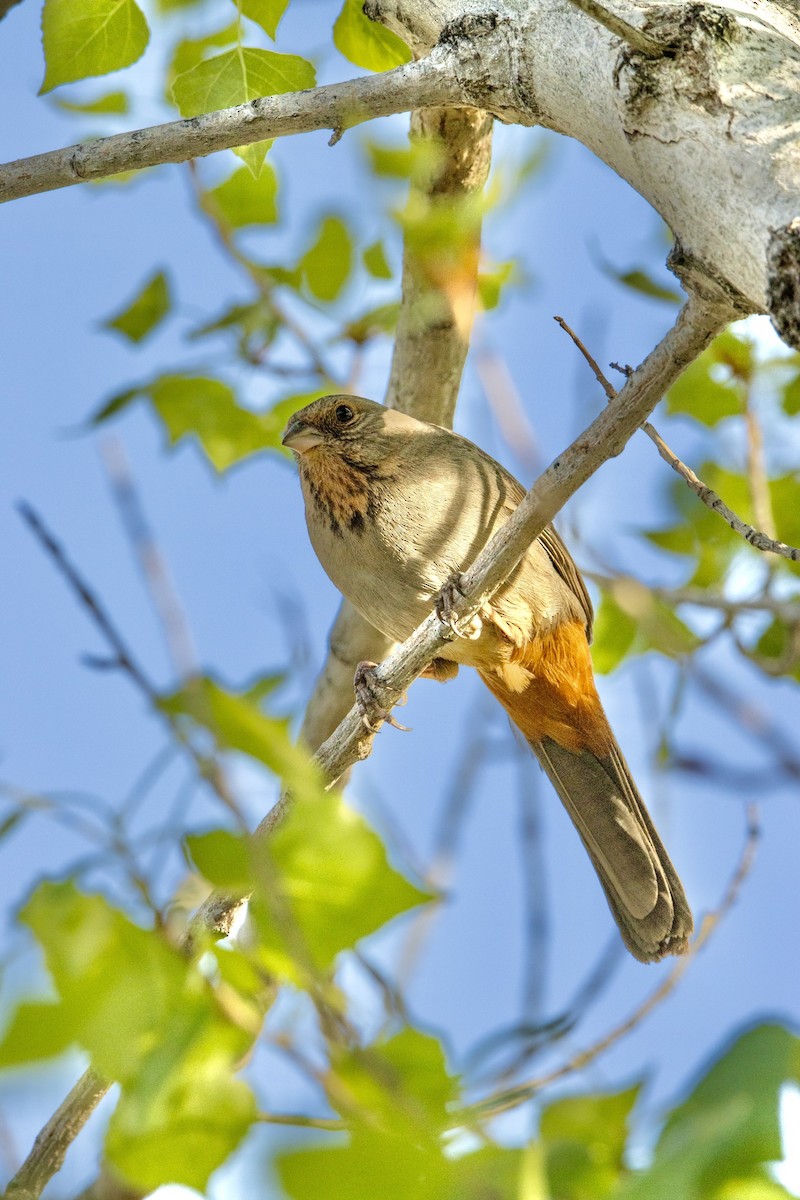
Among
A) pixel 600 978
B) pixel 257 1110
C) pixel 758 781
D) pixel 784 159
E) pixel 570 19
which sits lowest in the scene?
pixel 257 1110

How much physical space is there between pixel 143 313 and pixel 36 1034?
11.0ft

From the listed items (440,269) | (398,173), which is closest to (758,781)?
(398,173)

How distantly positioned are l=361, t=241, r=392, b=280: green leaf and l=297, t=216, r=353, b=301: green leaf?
126 millimetres

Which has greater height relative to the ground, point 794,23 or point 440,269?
point 440,269

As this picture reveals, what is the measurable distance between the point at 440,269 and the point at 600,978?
2468mm

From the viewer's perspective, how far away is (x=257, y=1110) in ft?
4.97

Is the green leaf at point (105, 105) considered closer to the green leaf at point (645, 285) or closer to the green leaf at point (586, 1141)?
the green leaf at point (645, 285)

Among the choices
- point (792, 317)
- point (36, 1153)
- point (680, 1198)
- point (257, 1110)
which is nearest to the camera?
point (680, 1198)

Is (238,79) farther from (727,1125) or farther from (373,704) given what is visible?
(727,1125)

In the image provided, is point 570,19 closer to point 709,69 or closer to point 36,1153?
point 709,69

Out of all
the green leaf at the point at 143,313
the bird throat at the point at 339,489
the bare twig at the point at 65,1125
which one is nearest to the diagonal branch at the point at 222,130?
the green leaf at the point at 143,313

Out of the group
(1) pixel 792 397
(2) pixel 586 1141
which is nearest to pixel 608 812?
(1) pixel 792 397

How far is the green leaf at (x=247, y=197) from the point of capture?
414cm

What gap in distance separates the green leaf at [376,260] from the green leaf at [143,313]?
761 millimetres
